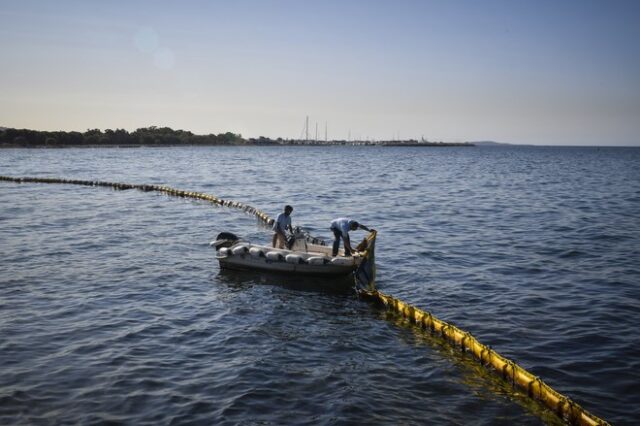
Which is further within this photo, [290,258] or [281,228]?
[281,228]

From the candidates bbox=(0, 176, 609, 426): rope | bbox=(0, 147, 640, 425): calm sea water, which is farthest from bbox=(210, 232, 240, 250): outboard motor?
bbox=(0, 176, 609, 426): rope

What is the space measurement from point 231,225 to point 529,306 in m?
21.8

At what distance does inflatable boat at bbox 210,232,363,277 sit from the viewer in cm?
1961

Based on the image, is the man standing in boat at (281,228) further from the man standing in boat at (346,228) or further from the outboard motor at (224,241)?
the man standing in boat at (346,228)

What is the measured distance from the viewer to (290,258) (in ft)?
66.2

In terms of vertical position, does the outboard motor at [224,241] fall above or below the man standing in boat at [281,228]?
below

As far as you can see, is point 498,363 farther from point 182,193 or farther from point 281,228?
point 182,193

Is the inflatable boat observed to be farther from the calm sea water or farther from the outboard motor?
the calm sea water

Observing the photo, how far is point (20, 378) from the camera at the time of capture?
40.5 feet

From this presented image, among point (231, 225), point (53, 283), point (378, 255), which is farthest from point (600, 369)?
point (231, 225)

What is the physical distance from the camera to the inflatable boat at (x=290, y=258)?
1961cm

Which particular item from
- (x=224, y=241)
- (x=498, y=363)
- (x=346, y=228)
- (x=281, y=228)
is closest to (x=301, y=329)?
(x=346, y=228)

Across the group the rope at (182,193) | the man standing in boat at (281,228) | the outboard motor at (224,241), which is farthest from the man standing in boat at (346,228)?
the outboard motor at (224,241)

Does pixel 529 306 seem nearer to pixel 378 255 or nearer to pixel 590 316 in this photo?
pixel 590 316
